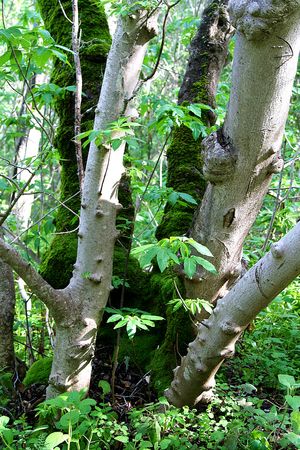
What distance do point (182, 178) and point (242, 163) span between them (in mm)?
1211

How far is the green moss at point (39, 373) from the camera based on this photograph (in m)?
2.86

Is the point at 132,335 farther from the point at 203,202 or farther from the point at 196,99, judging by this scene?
the point at 196,99

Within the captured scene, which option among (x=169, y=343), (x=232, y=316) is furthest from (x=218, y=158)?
(x=169, y=343)

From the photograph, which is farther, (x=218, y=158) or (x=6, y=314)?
(x=6, y=314)

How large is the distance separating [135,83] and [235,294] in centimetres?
123

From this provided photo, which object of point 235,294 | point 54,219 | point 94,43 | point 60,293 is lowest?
point 60,293

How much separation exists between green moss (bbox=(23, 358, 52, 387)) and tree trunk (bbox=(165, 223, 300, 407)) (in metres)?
0.80

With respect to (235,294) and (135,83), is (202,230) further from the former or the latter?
(135,83)

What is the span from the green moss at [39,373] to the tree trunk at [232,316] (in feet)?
2.62

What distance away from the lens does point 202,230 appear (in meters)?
2.42

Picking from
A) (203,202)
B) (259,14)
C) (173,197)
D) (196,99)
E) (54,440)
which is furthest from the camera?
(196,99)

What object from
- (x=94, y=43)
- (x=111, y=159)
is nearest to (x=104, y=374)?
(x=111, y=159)

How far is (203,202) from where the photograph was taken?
2438mm

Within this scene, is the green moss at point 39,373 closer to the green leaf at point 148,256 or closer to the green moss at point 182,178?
the green moss at point 182,178
